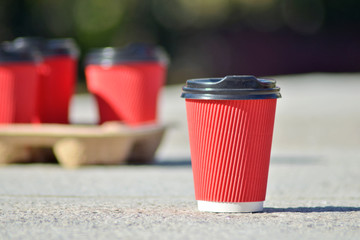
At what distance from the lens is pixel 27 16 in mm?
25109

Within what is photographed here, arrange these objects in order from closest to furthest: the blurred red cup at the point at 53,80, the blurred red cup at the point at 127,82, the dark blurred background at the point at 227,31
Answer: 1. the blurred red cup at the point at 127,82
2. the blurred red cup at the point at 53,80
3. the dark blurred background at the point at 227,31

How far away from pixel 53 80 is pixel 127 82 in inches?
40.3

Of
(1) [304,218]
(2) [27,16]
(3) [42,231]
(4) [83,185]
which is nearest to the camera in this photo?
(3) [42,231]

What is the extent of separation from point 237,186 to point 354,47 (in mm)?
22401

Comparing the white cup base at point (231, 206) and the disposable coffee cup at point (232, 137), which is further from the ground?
the disposable coffee cup at point (232, 137)

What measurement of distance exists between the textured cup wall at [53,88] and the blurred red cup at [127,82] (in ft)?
1.58

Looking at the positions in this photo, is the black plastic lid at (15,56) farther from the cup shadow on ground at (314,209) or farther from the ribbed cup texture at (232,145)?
the cup shadow on ground at (314,209)

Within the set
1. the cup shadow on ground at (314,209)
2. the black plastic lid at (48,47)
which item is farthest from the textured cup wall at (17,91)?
the cup shadow on ground at (314,209)

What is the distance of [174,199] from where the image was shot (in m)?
6.04

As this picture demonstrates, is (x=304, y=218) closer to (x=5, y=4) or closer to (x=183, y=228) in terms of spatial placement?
(x=183, y=228)

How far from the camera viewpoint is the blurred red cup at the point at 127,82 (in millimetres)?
8523

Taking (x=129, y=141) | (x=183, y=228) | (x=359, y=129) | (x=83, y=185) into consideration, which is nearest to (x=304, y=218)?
(x=183, y=228)

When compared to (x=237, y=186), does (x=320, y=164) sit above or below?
below

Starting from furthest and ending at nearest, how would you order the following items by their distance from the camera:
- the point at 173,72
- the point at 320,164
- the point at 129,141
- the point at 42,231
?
the point at 173,72 → the point at 320,164 → the point at 129,141 → the point at 42,231
